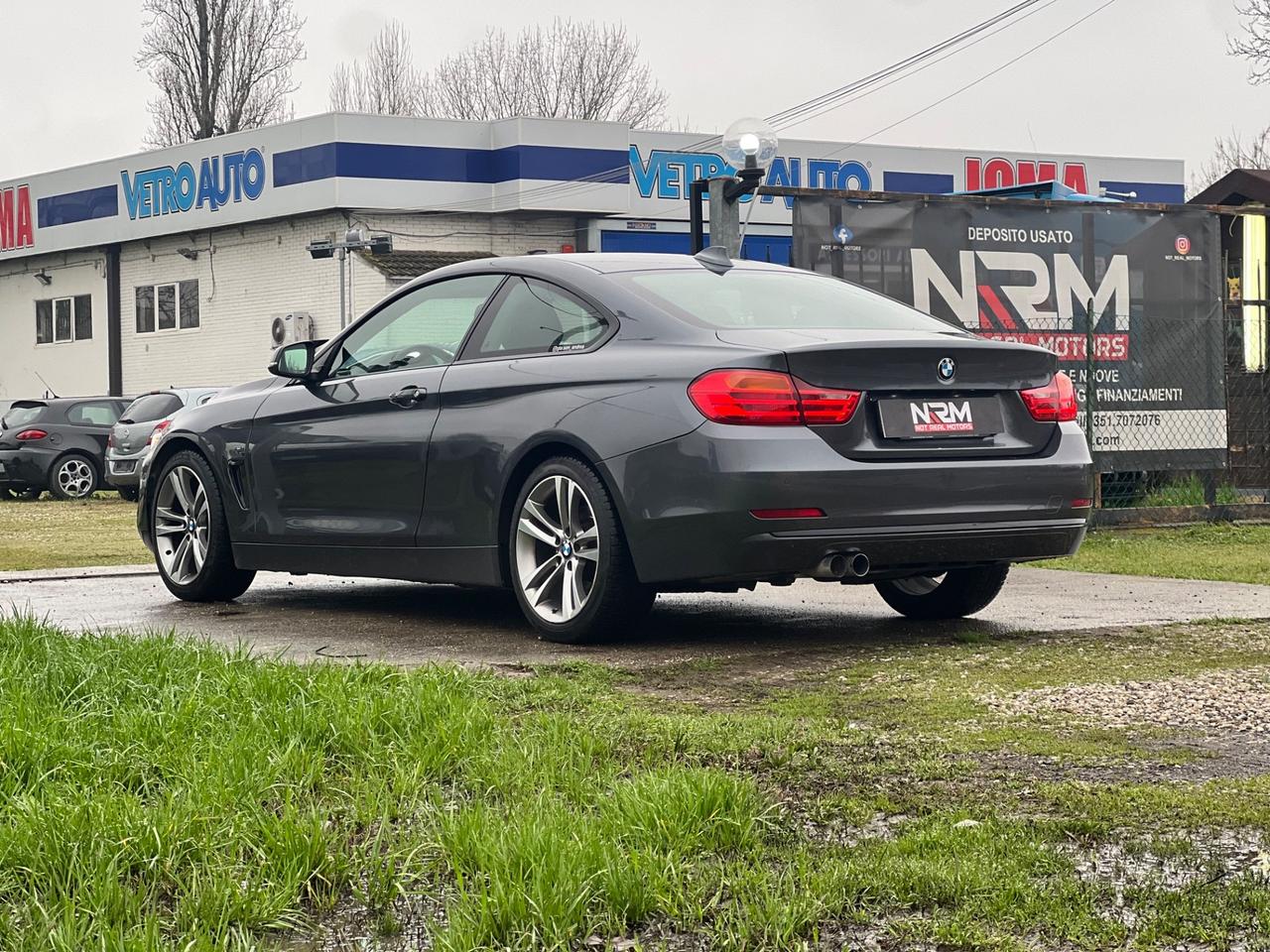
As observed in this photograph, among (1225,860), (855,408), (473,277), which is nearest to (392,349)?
(473,277)

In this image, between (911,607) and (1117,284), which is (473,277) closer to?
(911,607)

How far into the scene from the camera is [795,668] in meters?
6.05

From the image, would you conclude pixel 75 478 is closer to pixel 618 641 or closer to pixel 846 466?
pixel 618 641

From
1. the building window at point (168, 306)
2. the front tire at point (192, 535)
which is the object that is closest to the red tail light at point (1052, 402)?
the front tire at point (192, 535)

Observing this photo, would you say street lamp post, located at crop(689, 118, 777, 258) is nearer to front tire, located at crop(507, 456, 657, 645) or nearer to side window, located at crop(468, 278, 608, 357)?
side window, located at crop(468, 278, 608, 357)

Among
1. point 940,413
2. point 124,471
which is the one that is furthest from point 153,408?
point 940,413

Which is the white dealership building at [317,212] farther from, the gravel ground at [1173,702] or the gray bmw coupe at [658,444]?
the gravel ground at [1173,702]

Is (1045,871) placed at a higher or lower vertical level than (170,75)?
lower

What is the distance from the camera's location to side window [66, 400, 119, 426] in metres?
25.1

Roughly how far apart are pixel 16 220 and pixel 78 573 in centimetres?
3294

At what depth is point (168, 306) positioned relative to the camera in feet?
123

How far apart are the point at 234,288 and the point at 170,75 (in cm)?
2039

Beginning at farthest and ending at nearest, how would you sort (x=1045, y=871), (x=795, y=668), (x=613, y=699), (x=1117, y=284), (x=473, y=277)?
(x=1117, y=284), (x=473, y=277), (x=795, y=668), (x=613, y=699), (x=1045, y=871)

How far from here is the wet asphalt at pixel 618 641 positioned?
21.7 feet
